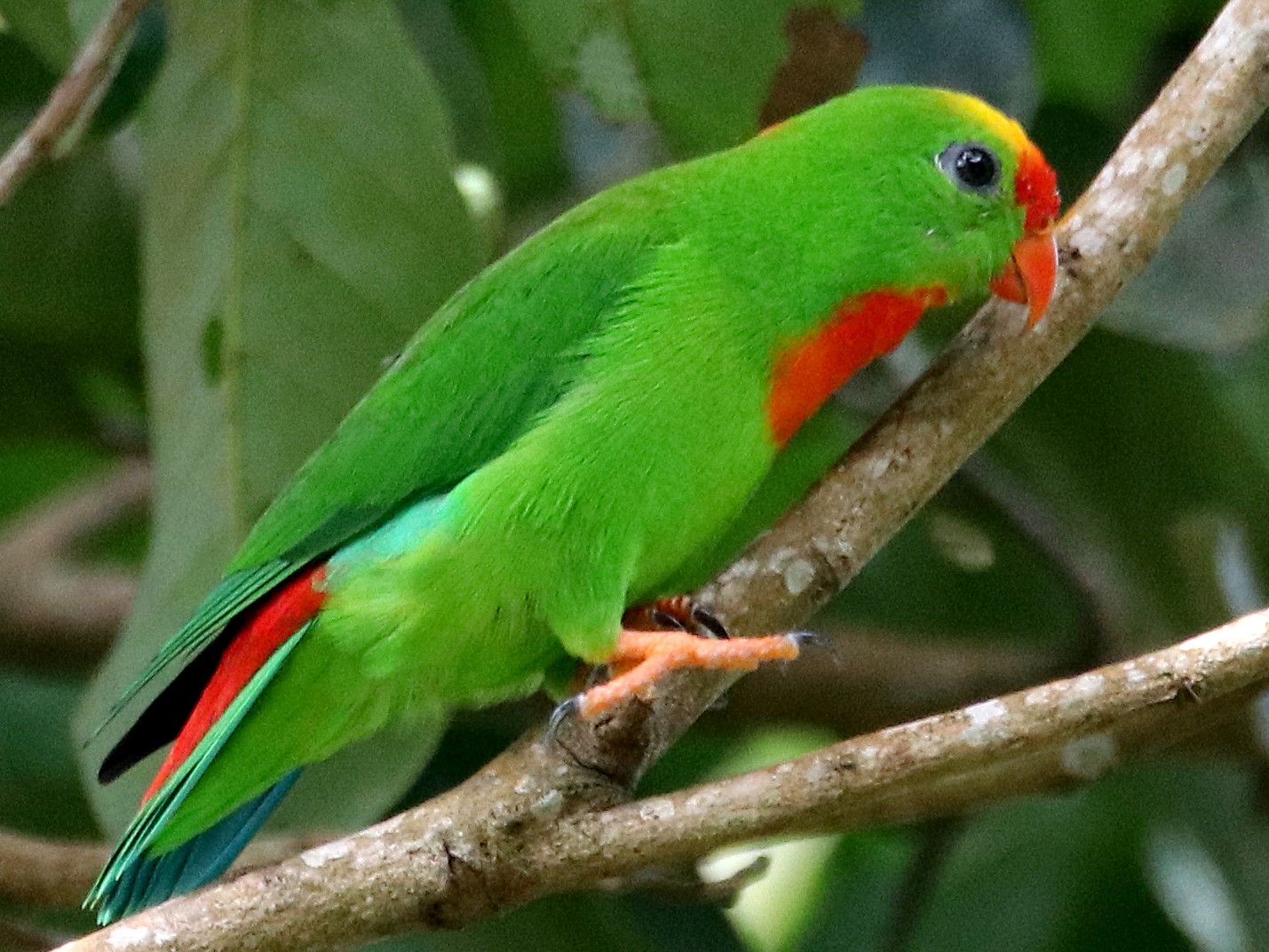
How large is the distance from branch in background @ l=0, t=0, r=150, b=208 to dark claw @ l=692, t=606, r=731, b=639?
93 centimetres

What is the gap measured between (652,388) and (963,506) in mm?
1057

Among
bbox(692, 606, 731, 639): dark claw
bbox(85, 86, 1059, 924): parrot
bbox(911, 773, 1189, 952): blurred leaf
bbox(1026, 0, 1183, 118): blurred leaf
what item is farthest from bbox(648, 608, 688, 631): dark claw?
bbox(1026, 0, 1183, 118): blurred leaf

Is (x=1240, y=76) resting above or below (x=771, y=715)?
above

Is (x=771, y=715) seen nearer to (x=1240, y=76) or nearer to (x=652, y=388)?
(x=652, y=388)

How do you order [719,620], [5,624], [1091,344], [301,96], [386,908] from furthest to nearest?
[5,624] < [1091,344] < [301,96] < [719,620] < [386,908]

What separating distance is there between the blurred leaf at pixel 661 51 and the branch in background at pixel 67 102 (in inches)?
20.2

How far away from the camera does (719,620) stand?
1889 millimetres

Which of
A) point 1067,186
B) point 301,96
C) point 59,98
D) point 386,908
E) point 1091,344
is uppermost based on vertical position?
point 59,98

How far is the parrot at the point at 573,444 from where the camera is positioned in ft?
6.42

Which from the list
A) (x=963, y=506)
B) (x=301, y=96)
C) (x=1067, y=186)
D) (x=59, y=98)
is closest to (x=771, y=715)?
(x=963, y=506)

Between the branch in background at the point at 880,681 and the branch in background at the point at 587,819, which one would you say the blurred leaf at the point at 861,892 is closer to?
the branch in background at the point at 880,681

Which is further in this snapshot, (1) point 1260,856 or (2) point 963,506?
(2) point 963,506

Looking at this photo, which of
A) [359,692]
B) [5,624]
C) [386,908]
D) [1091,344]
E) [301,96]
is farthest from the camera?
[5,624]

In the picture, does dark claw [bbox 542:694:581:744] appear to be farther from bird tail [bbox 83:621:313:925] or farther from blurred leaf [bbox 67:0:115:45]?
blurred leaf [bbox 67:0:115:45]
